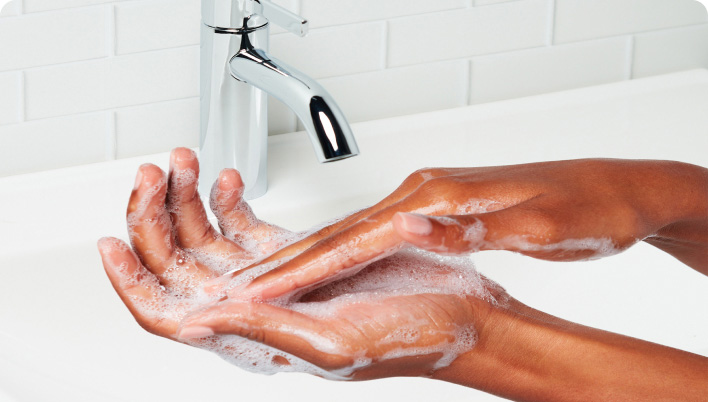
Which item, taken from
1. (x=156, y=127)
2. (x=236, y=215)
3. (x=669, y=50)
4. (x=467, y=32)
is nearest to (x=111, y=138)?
(x=156, y=127)

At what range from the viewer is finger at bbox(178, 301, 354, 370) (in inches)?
18.7

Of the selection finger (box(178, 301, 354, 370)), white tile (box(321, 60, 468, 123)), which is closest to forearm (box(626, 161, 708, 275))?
finger (box(178, 301, 354, 370))

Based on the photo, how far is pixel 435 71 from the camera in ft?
3.13

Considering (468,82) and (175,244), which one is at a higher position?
(468,82)

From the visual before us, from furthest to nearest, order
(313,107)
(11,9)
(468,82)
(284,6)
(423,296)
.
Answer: (468,82) → (284,6) → (11,9) → (313,107) → (423,296)

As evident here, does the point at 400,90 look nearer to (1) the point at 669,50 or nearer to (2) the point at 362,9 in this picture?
(2) the point at 362,9

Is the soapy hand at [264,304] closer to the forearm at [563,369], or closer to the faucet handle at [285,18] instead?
the forearm at [563,369]

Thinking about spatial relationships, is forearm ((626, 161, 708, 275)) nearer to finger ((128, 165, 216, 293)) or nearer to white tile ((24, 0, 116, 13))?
finger ((128, 165, 216, 293))

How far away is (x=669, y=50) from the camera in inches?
42.0

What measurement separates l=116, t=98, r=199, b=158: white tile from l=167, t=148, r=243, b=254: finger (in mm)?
260

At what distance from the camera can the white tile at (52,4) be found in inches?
29.8

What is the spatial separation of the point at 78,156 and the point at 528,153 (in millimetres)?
436

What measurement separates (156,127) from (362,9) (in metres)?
0.23

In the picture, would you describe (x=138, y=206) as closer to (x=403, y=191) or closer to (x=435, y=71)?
(x=403, y=191)
